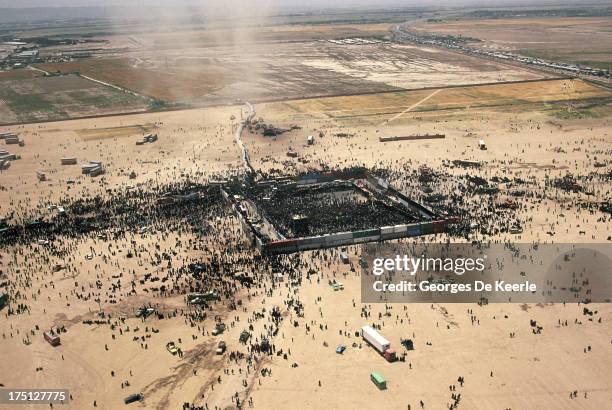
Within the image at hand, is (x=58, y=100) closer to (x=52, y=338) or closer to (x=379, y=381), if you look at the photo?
(x=52, y=338)

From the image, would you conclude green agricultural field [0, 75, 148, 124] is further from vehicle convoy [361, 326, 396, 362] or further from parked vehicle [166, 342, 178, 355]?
vehicle convoy [361, 326, 396, 362]

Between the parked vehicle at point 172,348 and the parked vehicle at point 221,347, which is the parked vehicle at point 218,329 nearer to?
the parked vehicle at point 221,347

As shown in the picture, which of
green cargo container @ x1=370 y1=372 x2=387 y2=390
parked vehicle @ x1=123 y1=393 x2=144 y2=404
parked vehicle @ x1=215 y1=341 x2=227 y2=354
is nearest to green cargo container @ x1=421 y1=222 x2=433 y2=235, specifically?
green cargo container @ x1=370 y1=372 x2=387 y2=390

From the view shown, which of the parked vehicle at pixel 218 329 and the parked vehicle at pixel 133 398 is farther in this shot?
the parked vehicle at pixel 218 329

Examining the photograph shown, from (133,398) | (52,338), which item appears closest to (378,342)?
(133,398)

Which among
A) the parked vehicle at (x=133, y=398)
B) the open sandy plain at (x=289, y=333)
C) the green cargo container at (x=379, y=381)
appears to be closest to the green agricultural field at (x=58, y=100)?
the open sandy plain at (x=289, y=333)

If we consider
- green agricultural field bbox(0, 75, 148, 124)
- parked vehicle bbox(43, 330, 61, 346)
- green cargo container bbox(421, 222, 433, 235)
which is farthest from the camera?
green agricultural field bbox(0, 75, 148, 124)
